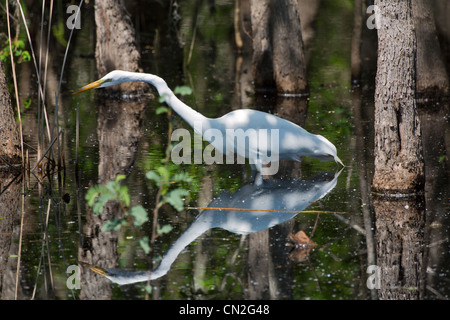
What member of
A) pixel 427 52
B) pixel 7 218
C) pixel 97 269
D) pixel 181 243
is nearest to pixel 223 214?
pixel 181 243

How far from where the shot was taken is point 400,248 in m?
5.89

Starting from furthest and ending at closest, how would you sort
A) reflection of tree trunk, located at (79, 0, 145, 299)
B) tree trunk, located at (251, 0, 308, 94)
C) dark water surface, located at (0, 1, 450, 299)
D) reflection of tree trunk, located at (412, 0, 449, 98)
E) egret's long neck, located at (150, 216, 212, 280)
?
tree trunk, located at (251, 0, 308, 94) → reflection of tree trunk, located at (412, 0, 449, 98) → reflection of tree trunk, located at (79, 0, 145, 299) → egret's long neck, located at (150, 216, 212, 280) → dark water surface, located at (0, 1, 450, 299)

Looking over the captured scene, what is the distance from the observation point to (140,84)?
14016 millimetres

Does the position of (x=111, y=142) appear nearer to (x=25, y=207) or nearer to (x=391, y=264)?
(x=25, y=207)

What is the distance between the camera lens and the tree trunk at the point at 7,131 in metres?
8.39

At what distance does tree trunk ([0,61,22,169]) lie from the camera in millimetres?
8391

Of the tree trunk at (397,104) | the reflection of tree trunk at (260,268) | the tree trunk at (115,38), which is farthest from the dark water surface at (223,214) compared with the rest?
the tree trunk at (115,38)

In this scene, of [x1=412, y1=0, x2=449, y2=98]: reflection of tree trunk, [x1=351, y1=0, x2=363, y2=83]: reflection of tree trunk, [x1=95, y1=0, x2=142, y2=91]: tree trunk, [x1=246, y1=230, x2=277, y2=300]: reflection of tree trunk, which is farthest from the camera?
[x1=351, y1=0, x2=363, y2=83]: reflection of tree trunk

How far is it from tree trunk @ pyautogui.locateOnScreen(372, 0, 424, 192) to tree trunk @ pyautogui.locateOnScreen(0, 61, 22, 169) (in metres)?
4.29

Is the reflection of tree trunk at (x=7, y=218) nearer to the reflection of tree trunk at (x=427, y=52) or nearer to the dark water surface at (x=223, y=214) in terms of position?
the dark water surface at (x=223, y=214)

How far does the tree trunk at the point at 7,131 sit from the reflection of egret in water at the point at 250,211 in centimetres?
272

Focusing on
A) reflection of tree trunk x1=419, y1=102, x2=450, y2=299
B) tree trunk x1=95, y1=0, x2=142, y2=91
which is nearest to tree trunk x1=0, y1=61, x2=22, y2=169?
reflection of tree trunk x1=419, y1=102, x2=450, y2=299

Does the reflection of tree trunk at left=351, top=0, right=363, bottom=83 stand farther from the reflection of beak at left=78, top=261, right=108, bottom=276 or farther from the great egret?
the reflection of beak at left=78, top=261, right=108, bottom=276

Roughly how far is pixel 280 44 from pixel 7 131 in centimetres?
602
